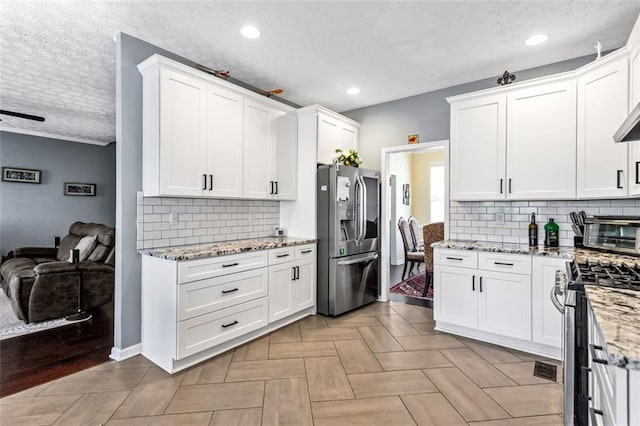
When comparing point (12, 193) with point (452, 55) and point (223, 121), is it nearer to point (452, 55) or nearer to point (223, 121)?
point (223, 121)

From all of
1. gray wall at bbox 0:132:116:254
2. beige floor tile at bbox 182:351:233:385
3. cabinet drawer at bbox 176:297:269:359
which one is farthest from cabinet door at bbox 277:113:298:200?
gray wall at bbox 0:132:116:254

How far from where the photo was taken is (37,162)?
237 inches

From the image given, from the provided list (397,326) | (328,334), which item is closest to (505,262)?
(397,326)

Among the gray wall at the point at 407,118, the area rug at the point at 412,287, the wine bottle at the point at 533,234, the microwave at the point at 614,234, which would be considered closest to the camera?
the microwave at the point at 614,234

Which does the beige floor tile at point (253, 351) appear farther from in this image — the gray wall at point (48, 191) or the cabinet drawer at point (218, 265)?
the gray wall at point (48, 191)

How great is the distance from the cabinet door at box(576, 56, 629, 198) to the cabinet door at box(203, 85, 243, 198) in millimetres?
3032

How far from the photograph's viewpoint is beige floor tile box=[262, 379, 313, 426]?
1890 millimetres

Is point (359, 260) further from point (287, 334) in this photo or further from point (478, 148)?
point (478, 148)

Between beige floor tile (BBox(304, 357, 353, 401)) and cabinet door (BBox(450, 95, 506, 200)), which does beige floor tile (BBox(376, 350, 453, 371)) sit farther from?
cabinet door (BBox(450, 95, 506, 200))

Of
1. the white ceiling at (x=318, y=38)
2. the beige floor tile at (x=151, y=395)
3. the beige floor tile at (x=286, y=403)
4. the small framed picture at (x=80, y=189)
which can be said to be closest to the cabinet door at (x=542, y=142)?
the white ceiling at (x=318, y=38)

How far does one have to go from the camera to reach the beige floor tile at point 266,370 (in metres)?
2.37

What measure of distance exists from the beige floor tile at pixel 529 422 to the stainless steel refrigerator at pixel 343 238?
1955 mm

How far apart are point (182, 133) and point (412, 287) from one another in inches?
151

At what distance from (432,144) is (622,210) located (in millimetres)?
1843
